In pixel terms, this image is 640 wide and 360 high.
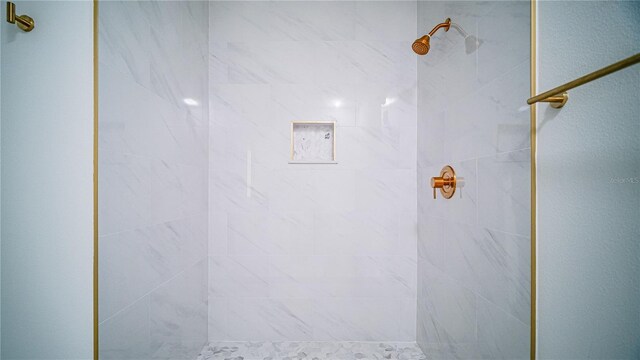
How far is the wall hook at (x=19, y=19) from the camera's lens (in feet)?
2.02

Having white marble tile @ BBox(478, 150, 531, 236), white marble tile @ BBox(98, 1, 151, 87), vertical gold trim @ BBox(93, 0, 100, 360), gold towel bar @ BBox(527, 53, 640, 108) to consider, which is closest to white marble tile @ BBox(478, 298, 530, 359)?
white marble tile @ BBox(478, 150, 531, 236)

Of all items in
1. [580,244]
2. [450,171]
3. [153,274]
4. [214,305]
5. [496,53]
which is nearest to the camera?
[580,244]

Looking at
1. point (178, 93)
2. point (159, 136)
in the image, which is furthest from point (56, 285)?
point (178, 93)

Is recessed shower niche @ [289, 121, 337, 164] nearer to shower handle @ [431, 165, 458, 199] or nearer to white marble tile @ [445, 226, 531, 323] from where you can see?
shower handle @ [431, 165, 458, 199]

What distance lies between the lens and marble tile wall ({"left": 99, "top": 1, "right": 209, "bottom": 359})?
814 mm

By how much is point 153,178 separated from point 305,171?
75 centimetres

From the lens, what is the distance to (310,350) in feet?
4.95

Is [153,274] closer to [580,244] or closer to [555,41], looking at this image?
[580,244]

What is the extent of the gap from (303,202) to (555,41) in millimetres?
1211

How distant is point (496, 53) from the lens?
90 centimetres

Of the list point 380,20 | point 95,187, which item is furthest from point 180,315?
point 380,20

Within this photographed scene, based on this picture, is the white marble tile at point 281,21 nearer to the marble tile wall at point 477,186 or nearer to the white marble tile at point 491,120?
the marble tile wall at point 477,186

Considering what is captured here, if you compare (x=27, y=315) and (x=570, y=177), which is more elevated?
(x=570, y=177)

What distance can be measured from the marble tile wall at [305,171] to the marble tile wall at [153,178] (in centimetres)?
12
